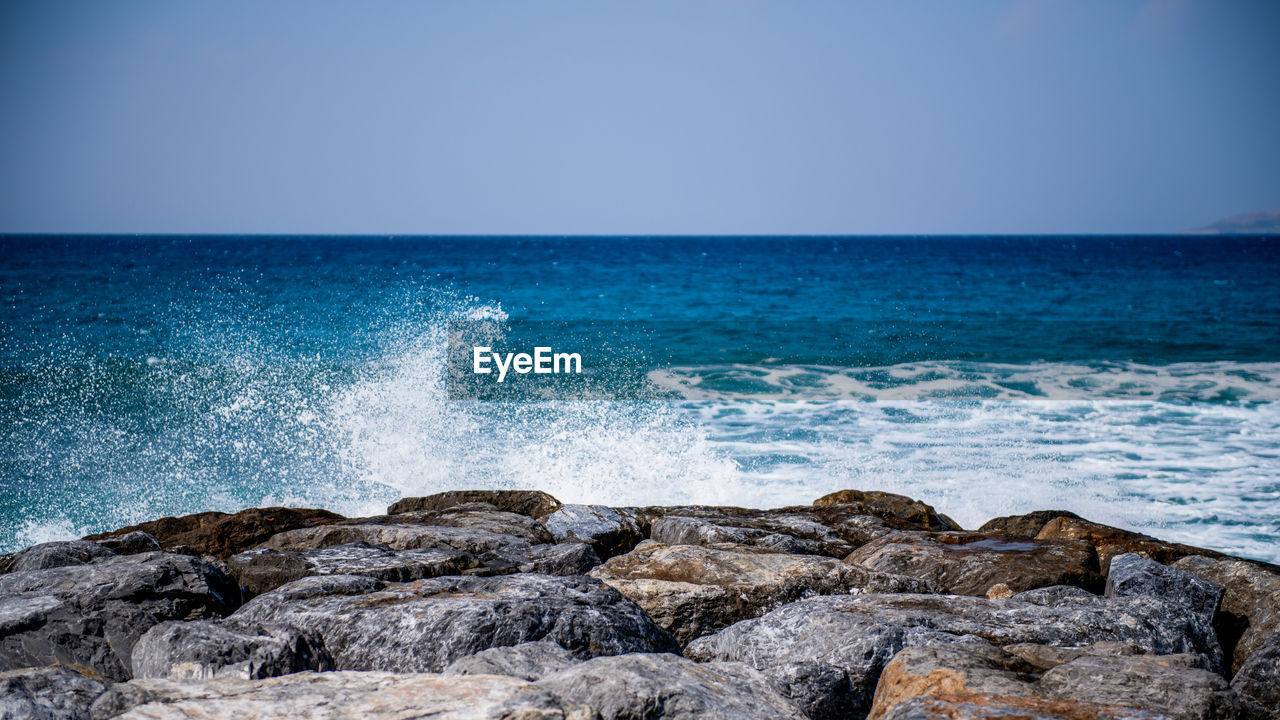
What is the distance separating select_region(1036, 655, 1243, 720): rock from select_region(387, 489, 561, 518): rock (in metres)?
4.22

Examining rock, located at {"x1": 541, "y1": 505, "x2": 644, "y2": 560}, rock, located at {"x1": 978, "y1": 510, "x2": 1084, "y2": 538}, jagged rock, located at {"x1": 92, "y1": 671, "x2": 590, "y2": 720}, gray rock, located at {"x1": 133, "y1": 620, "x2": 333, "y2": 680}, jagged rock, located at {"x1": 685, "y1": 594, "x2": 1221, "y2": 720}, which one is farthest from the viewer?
rock, located at {"x1": 978, "y1": 510, "x2": 1084, "y2": 538}

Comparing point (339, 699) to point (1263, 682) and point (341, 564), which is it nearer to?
point (341, 564)

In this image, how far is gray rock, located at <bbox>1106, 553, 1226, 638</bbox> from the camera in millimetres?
4535

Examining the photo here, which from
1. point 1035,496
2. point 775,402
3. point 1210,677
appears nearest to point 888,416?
point 775,402

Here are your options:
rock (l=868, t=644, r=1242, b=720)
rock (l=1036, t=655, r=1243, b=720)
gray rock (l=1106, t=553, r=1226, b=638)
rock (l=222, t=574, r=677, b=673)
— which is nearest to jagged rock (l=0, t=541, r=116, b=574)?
rock (l=222, t=574, r=677, b=673)

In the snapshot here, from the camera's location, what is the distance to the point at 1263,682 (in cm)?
298

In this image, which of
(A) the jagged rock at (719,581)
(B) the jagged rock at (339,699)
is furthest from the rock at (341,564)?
(B) the jagged rock at (339,699)

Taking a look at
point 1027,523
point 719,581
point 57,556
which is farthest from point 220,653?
point 1027,523

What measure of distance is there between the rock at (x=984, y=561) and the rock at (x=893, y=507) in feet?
3.45

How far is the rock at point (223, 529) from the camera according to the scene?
5566mm

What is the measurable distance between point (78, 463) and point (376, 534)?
7.24 meters

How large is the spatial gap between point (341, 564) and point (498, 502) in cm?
232

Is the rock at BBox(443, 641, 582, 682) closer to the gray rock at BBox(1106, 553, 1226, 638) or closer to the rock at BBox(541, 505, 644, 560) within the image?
the rock at BBox(541, 505, 644, 560)

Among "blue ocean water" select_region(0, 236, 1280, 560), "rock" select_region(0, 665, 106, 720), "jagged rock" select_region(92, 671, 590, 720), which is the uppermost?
"jagged rock" select_region(92, 671, 590, 720)
